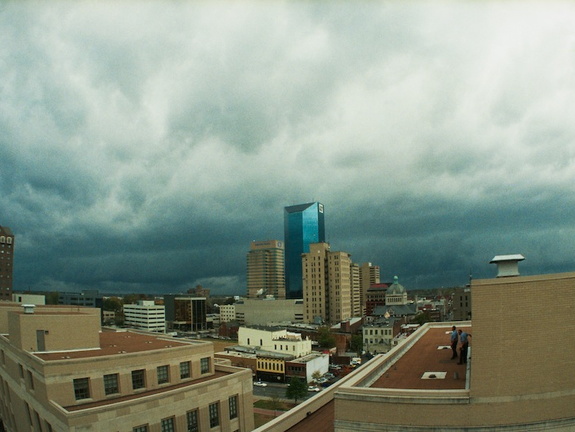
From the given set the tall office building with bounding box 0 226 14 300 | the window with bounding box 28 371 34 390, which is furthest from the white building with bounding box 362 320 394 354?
the tall office building with bounding box 0 226 14 300

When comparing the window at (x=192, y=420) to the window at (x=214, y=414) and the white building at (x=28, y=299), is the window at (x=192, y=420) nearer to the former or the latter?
the window at (x=214, y=414)

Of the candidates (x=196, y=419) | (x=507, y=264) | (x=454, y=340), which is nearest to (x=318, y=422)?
(x=454, y=340)

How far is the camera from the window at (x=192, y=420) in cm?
3569

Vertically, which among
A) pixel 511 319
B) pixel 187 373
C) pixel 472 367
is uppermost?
pixel 511 319

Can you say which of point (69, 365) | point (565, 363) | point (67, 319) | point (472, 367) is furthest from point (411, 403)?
point (67, 319)

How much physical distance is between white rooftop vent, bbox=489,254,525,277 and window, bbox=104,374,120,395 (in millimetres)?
30742

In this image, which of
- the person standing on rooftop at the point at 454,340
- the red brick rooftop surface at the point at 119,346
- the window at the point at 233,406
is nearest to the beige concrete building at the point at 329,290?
the red brick rooftop surface at the point at 119,346

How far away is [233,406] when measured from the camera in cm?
4112

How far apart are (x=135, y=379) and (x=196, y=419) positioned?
6.43 m

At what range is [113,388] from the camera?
34.7 m

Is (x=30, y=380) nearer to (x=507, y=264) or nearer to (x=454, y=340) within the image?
(x=454, y=340)

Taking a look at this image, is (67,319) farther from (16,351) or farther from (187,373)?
(187,373)

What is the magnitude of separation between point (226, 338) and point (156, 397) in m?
145

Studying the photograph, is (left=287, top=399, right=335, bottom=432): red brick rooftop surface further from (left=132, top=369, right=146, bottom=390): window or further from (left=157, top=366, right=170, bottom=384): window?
(left=132, top=369, right=146, bottom=390): window
